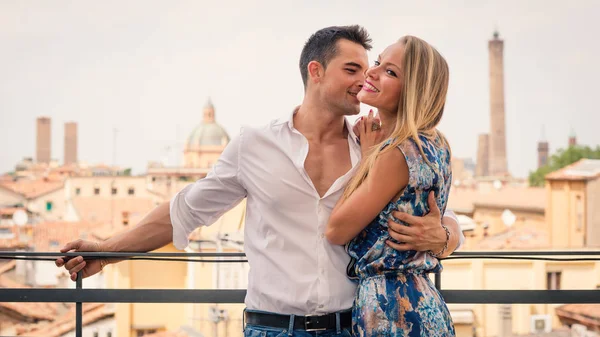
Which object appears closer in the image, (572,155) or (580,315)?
(580,315)

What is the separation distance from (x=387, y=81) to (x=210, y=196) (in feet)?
1.80

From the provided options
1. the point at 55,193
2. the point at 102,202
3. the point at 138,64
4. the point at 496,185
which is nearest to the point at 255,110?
the point at 138,64

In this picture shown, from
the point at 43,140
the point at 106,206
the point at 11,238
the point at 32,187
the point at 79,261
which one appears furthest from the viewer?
the point at 43,140

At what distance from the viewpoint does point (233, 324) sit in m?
5.88

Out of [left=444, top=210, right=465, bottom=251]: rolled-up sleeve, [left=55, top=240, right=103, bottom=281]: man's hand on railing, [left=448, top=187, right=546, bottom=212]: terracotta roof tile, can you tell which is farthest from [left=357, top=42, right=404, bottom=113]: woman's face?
[left=448, top=187, right=546, bottom=212]: terracotta roof tile

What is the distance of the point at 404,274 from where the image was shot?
174 cm

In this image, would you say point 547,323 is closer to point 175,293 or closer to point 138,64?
point 175,293

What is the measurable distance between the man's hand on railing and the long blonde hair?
2.90 ft

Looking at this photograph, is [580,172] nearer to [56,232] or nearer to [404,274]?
[56,232]

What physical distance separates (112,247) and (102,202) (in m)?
42.4

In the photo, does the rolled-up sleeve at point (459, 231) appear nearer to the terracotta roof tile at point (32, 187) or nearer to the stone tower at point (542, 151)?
the terracotta roof tile at point (32, 187)

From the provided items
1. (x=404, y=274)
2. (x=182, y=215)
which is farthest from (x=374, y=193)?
(x=182, y=215)

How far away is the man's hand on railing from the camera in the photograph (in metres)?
2.22

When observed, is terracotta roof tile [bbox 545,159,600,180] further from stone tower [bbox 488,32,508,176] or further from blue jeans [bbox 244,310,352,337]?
stone tower [bbox 488,32,508,176]
